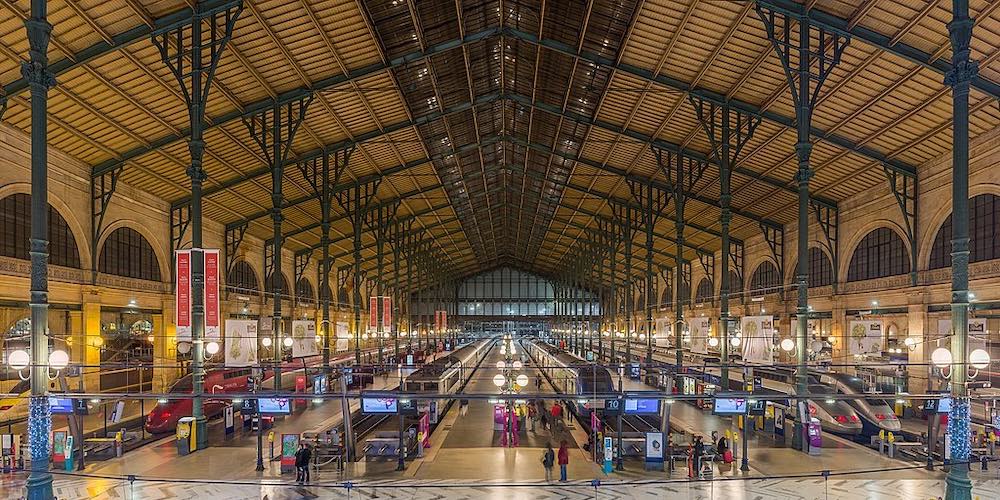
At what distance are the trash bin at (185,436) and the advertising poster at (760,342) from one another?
23.4m

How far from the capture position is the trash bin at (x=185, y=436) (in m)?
24.1

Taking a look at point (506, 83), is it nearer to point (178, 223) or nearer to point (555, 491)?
point (178, 223)

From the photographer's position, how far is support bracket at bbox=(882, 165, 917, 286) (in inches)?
1271

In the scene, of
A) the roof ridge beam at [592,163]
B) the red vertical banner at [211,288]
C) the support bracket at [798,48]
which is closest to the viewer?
the support bracket at [798,48]

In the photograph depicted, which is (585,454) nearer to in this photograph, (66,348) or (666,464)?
(666,464)

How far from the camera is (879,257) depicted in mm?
36375

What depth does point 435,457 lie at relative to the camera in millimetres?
25188

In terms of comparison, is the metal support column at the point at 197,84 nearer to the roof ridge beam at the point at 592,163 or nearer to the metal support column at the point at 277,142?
the metal support column at the point at 277,142

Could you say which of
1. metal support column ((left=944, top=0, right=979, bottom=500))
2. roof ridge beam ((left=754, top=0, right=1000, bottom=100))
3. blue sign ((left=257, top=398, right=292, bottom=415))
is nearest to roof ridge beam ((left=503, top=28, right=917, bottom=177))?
roof ridge beam ((left=754, top=0, right=1000, bottom=100))

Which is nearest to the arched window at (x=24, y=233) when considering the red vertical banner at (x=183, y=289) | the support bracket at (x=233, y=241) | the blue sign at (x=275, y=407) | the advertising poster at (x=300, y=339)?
the red vertical banner at (x=183, y=289)

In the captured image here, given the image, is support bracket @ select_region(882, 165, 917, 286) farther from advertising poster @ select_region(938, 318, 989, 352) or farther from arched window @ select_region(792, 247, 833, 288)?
arched window @ select_region(792, 247, 833, 288)

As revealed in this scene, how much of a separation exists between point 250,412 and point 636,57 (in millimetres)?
22263

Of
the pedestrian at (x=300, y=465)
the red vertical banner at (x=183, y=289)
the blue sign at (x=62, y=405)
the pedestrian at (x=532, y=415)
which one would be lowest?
the pedestrian at (x=532, y=415)

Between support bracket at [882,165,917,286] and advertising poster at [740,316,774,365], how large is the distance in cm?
699
